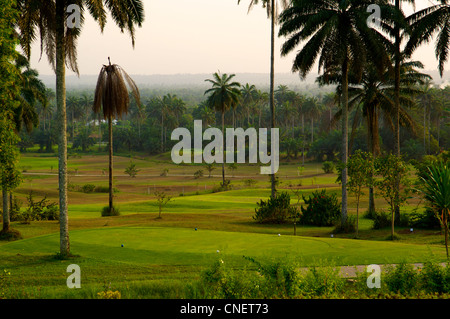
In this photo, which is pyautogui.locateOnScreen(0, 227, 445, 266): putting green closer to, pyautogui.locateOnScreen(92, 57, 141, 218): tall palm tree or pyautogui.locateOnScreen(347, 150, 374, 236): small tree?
pyautogui.locateOnScreen(347, 150, 374, 236): small tree

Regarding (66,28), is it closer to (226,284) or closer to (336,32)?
(226,284)

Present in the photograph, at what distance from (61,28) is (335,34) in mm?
17958

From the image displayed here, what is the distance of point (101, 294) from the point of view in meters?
9.60

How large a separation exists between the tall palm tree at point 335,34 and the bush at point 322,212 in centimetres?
220

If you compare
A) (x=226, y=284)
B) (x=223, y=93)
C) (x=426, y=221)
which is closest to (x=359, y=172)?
(x=426, y=221)

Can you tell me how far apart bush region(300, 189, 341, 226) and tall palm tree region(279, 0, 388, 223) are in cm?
220

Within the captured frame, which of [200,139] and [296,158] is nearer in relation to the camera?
[296,158]

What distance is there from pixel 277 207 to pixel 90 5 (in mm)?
19800

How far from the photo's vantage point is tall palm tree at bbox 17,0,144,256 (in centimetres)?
1866

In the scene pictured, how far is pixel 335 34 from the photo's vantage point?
2939 cm

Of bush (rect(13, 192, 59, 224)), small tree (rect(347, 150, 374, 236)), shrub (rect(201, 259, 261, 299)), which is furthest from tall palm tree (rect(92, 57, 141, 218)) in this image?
shrub (rect(201, 259, 261, 299))
